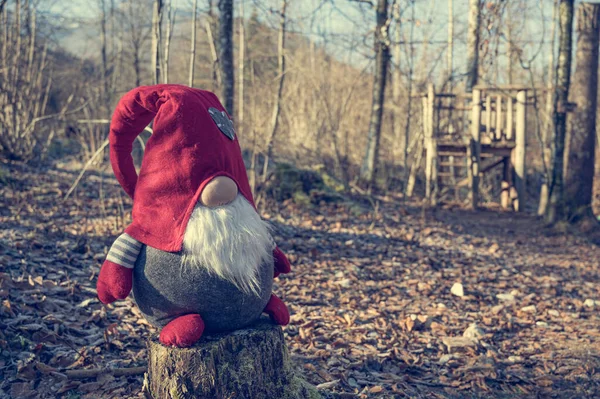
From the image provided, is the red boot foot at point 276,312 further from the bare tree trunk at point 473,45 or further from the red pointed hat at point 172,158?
the bare tree trunk at point 473,45

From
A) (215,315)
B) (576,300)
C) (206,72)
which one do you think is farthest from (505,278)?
(206,72)

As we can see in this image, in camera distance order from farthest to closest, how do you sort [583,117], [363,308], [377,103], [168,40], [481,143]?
[377,103], [481,143], [583,117], [168,40], [363,308]

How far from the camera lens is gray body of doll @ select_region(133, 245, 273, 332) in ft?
9.11

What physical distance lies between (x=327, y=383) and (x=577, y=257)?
→ 5.79 meters

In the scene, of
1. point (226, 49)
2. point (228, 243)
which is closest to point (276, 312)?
point (228, 243)

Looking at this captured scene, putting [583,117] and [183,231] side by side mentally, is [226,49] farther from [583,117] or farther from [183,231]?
[583,117]

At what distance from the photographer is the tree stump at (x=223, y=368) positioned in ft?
9.36

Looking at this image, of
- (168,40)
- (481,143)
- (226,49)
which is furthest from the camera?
(481,143)

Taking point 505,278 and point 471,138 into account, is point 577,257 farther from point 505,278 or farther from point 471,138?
point 471,138

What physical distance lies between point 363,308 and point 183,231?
304 centimetres

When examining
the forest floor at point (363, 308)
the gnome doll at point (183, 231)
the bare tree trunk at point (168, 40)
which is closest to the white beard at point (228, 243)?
the gnome doll at point (183, 231)

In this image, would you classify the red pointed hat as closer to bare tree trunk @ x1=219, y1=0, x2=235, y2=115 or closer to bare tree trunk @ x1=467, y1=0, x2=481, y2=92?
bare tree trunk @ x1=219, y1=0, x2=235, y2=115

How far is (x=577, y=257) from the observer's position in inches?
317

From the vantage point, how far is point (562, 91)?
9031 millimetres
